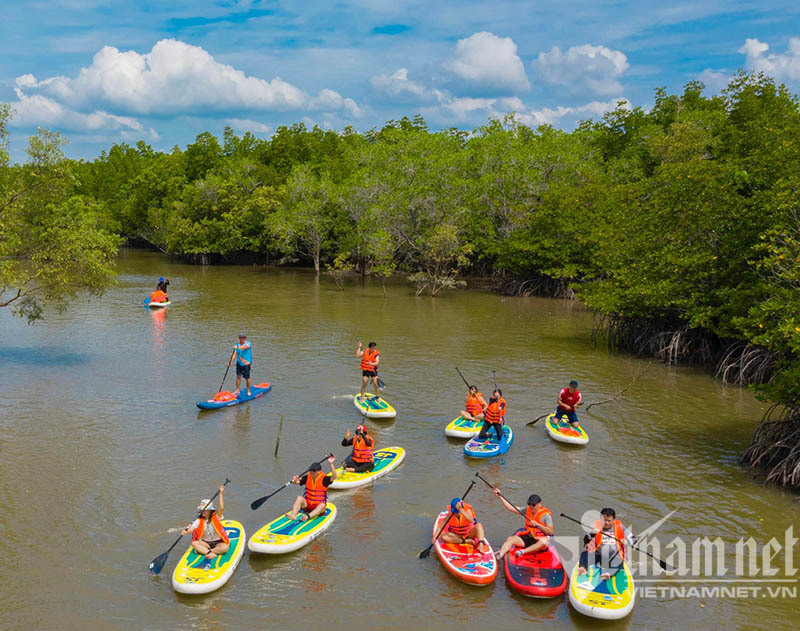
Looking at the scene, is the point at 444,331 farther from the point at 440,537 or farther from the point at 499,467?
the point at 440,537

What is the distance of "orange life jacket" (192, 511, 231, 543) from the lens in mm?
12133

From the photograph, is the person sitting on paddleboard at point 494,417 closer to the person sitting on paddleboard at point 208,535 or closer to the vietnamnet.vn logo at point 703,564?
the vietnamnet.vn logo at point 703,564

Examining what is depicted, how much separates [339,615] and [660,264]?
23.1 metres

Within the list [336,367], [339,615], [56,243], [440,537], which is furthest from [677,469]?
[56,243]

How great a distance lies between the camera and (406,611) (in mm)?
11148

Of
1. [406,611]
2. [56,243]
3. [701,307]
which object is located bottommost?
[406,611]

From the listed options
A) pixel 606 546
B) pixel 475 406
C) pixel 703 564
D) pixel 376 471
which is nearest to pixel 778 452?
pixel 703 564

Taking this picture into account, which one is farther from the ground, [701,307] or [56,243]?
[56,243]

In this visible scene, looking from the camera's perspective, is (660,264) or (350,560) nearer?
(350,560)

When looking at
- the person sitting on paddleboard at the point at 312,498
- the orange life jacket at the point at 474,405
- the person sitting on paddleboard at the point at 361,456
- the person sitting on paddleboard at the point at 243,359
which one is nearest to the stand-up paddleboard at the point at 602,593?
the person sitting on paddleboard at the point at 312,498

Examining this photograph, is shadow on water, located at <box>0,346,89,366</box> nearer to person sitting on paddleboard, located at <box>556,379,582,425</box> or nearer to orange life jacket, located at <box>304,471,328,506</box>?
orange life jacket, located at <box>304,471,328,506</box>

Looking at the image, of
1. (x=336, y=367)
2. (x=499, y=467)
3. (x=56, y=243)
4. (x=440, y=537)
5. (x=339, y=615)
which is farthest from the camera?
(x=336, y=367)

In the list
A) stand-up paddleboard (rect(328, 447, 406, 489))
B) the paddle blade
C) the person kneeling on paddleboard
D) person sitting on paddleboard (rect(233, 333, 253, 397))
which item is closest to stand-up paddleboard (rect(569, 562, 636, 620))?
the person kneeling on paddleboard

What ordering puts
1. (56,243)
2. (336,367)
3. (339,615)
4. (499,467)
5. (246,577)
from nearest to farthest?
1. (339,615)
2. (246,577)
3. (499,467)
4. (56,243)
5. (336,367)
